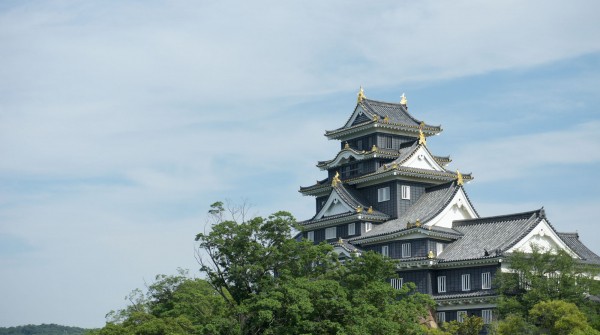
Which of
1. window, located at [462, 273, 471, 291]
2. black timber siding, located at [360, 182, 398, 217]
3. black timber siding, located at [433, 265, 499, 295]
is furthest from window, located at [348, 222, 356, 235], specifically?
window, located at [462, 273, 471, 291]

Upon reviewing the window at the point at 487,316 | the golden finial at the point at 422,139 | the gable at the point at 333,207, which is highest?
the golden finial at the point at 422,139

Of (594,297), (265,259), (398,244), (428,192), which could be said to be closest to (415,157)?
(428,192)

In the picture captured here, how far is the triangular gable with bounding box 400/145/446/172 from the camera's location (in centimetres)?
6500

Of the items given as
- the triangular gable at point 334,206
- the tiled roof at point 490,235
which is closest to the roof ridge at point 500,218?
the tiled roof at point 490,235

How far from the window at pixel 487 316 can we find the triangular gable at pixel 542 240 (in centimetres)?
378

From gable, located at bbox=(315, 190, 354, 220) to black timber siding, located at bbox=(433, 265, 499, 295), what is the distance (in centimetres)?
926

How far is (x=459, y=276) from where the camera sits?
57594mm

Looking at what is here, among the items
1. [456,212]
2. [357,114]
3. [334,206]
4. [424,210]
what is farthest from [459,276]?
[357,114]

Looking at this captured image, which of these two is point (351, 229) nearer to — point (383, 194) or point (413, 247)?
point (383, 194)

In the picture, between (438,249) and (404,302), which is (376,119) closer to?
(438,249)

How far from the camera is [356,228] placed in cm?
6450

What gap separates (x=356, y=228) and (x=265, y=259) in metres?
18.0

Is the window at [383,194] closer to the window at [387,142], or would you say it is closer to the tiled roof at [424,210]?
the tiled roof at [424,210]

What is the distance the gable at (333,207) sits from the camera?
216 ft
